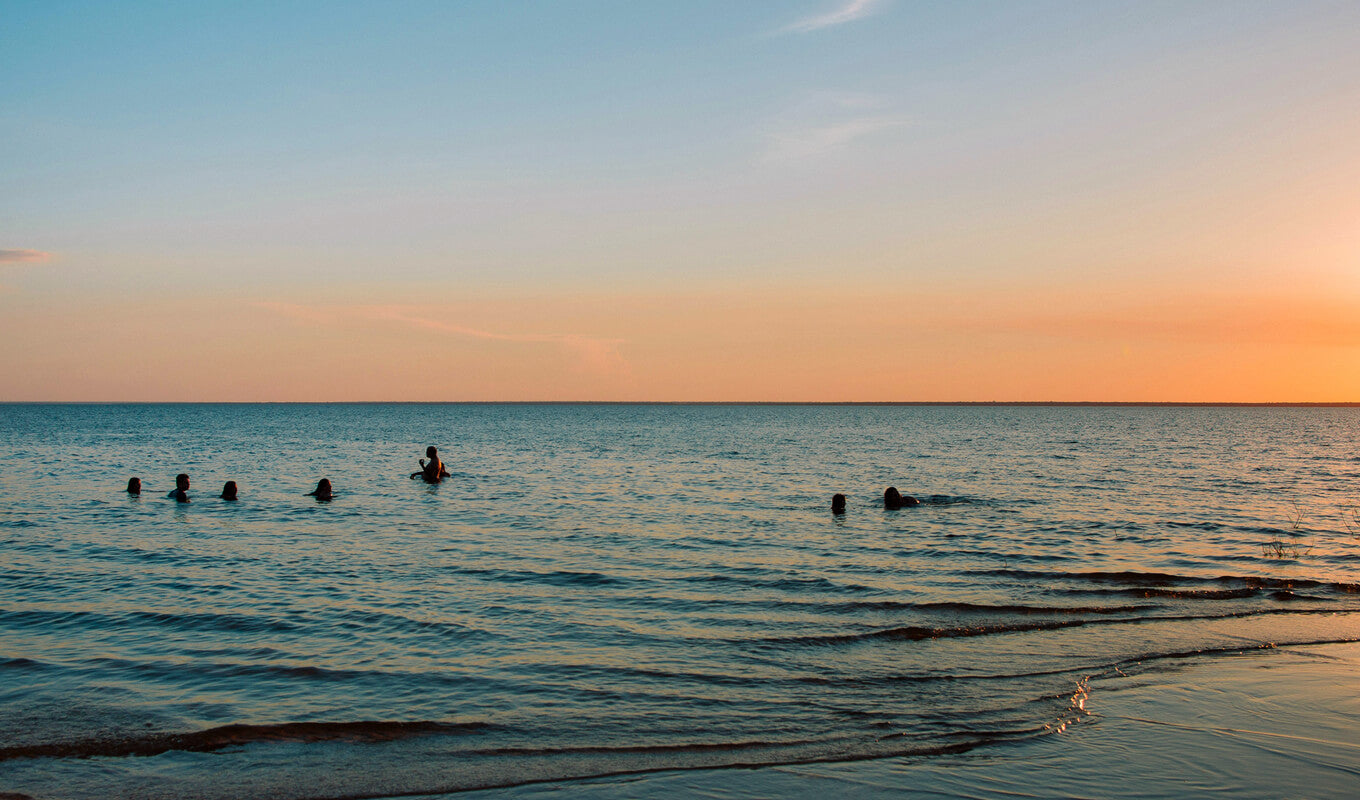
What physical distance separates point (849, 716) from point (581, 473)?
36.5 m

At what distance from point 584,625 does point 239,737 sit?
5642 millimetres

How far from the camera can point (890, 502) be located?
95.9ft

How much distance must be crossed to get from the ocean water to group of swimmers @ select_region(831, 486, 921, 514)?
1.61 feet

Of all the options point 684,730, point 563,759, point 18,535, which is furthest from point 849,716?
point 18,535

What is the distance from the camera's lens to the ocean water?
8.59m

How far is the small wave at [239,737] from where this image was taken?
8.38 meters

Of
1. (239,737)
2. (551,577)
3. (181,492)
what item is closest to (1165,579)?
(551,577)

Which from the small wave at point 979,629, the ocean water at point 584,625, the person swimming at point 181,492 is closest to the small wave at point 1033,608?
the ocean water at point 584,625

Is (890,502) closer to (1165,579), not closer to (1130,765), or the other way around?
(1165,579)

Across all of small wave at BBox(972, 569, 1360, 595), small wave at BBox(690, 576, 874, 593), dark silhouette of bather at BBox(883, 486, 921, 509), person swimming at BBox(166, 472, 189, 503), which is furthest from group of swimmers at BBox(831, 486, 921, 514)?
person swimming at BBox(166, 472, 189, 503)

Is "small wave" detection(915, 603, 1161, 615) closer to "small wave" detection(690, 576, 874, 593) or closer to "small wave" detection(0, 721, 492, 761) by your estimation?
"small wave" detection(690, 576, 874, 593)

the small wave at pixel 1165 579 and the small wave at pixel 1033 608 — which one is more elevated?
the small wave at pixel 1165 579

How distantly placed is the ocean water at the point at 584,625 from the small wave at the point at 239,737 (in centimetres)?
4

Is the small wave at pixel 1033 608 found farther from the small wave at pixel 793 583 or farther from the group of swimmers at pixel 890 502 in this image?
the group of swimmers at pixel 890 502
